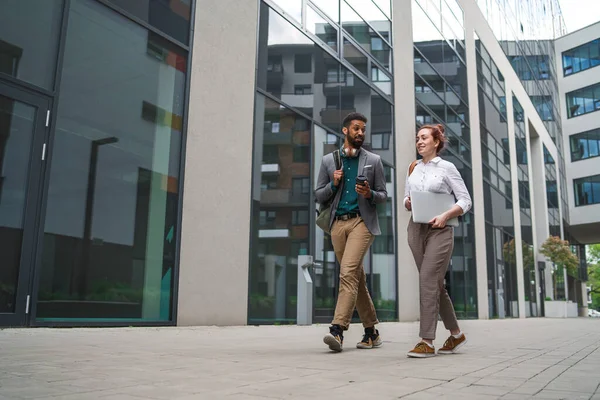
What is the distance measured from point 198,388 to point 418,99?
48.7 ft

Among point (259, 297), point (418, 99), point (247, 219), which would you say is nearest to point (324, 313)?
point (259, 297)

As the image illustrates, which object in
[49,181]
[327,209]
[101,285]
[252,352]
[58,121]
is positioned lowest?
[252,352]

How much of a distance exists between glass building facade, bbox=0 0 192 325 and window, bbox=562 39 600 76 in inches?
1605

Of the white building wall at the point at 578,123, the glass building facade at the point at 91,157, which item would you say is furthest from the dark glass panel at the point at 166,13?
the white building wall at the point at 578,123

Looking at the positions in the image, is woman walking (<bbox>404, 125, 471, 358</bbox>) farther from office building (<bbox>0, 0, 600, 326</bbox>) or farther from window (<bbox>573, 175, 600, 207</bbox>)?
window (<bbox>573, 175, 600, 207</bbox>)

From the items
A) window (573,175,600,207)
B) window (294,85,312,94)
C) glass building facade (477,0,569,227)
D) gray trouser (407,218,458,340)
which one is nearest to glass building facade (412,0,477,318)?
glass building facade (477,0,569,227)

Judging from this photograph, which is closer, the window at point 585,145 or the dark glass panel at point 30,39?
the dark glass panel at point 30,39

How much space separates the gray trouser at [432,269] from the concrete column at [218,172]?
3877 millimetres

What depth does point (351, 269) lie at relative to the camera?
174 inches

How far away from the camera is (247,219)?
8.57 metres

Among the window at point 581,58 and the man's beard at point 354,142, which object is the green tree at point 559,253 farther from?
the man's beard at point 354,142

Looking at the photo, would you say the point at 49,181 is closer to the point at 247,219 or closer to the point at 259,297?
the point at 247,219

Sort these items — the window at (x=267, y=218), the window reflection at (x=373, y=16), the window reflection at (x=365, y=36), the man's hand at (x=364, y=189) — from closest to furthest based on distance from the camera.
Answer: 1. the man's hand at (x=364, y=189)
2. the window at (x=267, y=218)
3. the window reflection at (x=365, y=36)
4. the window reflection at (x=373, y=16)

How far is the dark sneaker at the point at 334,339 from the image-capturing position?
13.6 ft
